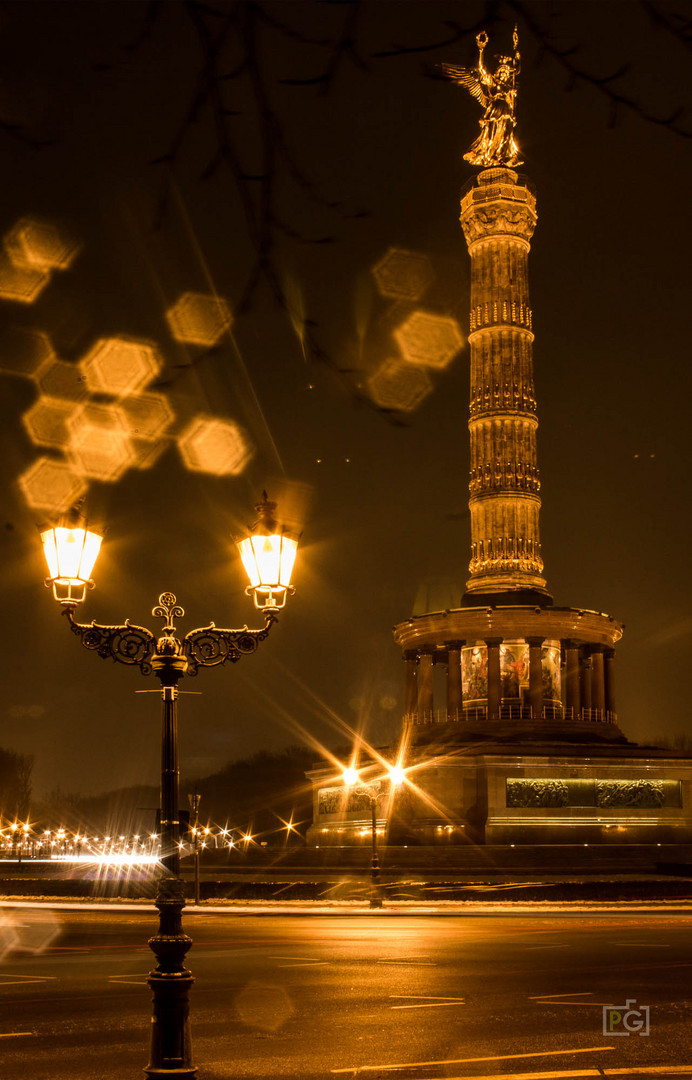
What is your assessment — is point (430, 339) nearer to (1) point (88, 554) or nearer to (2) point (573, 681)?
(2) point (573, 681)

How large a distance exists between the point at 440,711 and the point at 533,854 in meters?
11.5

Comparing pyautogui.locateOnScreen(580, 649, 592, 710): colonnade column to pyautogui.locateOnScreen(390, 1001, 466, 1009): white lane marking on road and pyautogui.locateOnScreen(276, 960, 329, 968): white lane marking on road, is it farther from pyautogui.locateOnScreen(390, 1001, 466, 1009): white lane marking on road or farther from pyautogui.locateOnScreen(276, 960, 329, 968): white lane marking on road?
pyautogui.locateOnScreen(390, 1001, 466, 1009): white lane marking on road

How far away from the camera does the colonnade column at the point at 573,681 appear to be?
45000 mm

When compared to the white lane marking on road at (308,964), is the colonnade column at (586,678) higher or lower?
higher

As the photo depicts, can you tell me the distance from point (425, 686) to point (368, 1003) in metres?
35.4

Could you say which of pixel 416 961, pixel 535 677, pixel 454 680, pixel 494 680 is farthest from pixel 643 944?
pixel 454 680

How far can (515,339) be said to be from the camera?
47156mm

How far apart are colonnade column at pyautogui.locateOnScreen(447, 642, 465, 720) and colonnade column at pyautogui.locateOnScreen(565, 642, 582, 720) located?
3914mm

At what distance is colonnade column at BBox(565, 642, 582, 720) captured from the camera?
148 feet

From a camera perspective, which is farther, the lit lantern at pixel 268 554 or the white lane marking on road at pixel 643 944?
the white lane marking on road at pixel 643 944

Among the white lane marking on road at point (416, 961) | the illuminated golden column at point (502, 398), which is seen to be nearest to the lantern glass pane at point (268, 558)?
the white lane marking on road at point (416, 961)

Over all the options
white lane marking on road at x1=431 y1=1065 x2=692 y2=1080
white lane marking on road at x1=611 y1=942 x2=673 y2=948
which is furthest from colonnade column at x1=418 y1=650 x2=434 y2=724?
white lane marking on road at x1=431 y1=1065 x2=692 y2=1080

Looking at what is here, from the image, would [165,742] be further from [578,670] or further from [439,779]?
[578,670]

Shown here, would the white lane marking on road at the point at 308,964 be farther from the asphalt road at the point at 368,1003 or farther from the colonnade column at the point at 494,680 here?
the colonnade column at the point at 494,680
